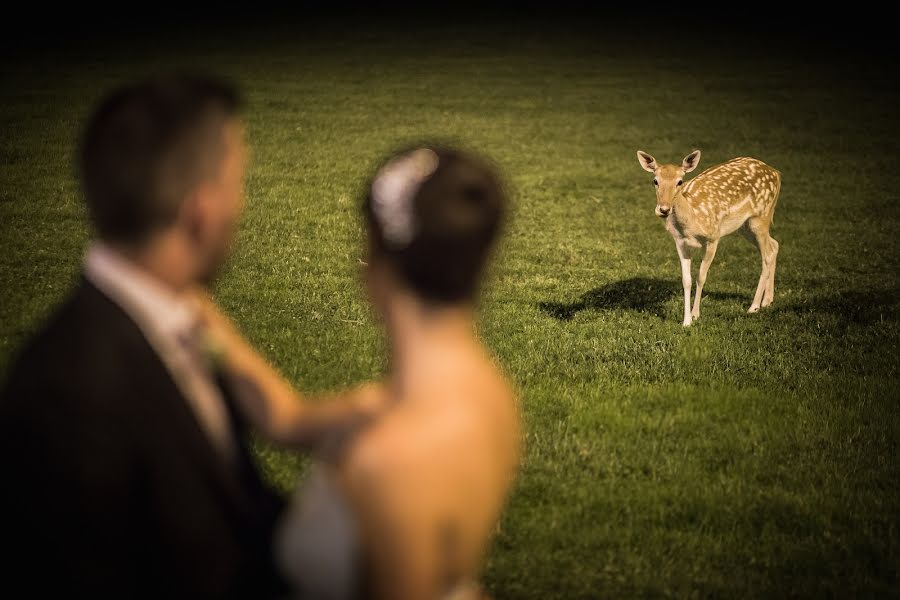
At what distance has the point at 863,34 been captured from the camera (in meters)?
34.9

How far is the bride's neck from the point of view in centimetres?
195

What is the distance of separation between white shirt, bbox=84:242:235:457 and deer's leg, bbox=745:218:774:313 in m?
7.86

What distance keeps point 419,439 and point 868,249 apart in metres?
11.2

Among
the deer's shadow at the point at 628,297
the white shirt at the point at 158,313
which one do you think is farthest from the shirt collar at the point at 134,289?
the deer's shadow at the point at 628,297

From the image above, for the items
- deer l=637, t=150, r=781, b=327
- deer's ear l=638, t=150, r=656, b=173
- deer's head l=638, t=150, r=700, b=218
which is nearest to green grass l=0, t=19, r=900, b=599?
deer l=637, t=150, r=781, b=327

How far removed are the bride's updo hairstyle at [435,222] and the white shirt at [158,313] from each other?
0.51 m

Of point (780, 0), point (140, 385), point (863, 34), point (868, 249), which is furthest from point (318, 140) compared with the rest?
point (780, 0)

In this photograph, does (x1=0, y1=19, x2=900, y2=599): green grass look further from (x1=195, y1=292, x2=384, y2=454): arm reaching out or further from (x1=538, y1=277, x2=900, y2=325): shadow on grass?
(x1=195, y1=292, x2=384, y2=454): arm reaching out

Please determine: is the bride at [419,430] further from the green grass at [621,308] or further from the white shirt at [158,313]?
the green grass at [621,308]

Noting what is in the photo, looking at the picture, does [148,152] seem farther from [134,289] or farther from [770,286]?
[770,286]

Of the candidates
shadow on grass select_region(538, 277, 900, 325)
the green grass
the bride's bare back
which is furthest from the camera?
shadow on grass select_region(538, 277, 900, 325)

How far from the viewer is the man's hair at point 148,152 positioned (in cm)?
212

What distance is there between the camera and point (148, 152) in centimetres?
212

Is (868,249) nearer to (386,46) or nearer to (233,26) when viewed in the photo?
(386,46)
